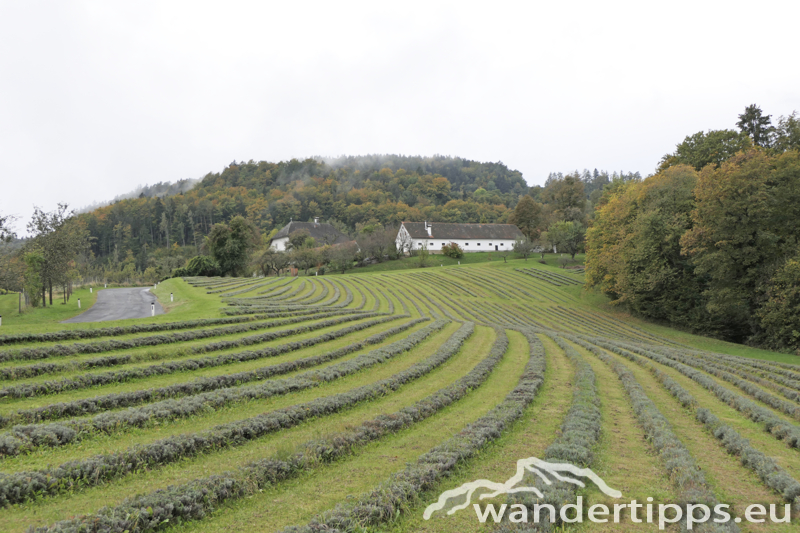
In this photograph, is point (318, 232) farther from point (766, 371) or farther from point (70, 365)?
point (70, 365)

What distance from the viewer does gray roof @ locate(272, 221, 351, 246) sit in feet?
361

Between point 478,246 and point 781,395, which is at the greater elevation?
point 478,246

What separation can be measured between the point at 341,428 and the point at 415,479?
135 inches

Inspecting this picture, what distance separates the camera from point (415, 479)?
314 inches

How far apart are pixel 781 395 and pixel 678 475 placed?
43.1 ft

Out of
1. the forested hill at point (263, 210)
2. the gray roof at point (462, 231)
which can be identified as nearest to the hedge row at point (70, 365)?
the gray roof at point (462, 231)

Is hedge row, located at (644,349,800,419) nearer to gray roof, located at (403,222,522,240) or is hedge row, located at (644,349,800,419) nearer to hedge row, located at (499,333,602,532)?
hedge row, located at (499,333,602,532)

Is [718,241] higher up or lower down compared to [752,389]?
higher up

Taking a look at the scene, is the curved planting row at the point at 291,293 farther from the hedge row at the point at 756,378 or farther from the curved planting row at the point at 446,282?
the hedge row at the point at 756,378

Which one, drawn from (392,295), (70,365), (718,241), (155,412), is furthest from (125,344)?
(718,241)

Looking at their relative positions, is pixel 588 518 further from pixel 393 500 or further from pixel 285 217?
pixel 285 217

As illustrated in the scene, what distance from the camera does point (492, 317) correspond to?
42.1m

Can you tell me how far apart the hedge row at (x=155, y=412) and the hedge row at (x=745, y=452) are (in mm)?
11730

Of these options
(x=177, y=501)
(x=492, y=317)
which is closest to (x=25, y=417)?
(x=177, y=501)
